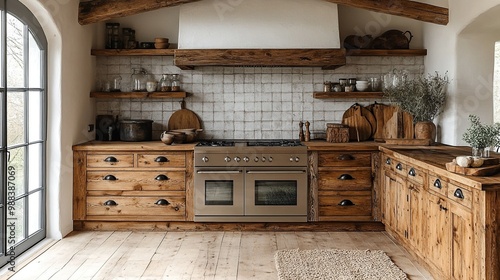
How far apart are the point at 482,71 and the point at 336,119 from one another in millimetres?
1666

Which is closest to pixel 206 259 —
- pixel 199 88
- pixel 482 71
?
pixel 199 88

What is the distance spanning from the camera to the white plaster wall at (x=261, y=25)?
598 cm

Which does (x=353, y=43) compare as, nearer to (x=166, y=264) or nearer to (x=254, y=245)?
(x=254, y=245)

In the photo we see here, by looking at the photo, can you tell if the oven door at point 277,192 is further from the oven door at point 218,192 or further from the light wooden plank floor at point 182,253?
the light wooden plank floor at point 182,253

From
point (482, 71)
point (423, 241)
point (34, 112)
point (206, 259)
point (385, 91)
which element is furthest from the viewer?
point (385, 91)

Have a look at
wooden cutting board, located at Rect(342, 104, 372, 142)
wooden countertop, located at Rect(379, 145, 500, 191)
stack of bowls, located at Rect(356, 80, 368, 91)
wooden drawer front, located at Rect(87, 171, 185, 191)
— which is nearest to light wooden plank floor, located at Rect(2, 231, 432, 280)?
wooden drawer front, located at Rect(87, 171, 185, 191)

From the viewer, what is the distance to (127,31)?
21.1 feet

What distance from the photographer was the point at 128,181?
19.1ft

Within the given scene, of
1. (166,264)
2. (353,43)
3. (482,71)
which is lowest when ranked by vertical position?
(166,264)

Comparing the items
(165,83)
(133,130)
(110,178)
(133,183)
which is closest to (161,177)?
(133,183)

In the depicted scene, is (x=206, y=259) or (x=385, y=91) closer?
(x=206, y=259)

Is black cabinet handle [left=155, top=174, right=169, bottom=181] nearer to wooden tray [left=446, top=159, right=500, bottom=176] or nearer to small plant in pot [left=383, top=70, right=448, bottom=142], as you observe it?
small plant in pot [left=383, top=70, right=448, bottom=142]

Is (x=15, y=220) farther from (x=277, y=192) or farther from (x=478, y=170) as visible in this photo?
(x=478, y=170)

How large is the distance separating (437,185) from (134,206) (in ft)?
10.2
